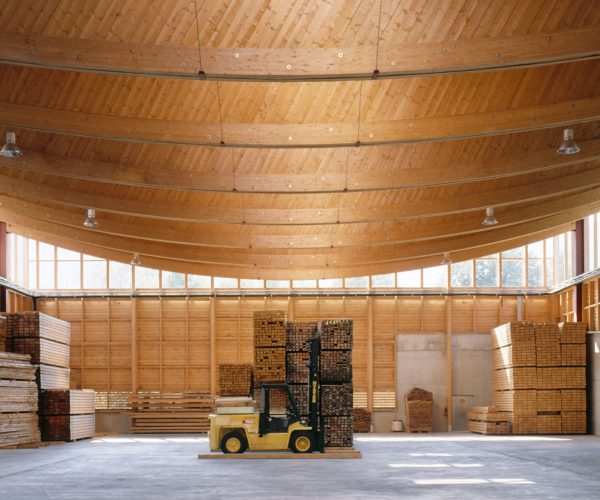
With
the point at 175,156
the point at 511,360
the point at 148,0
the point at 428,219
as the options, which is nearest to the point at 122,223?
the point at 175,156

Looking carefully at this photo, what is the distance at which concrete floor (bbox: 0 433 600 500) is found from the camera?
14.7 metres

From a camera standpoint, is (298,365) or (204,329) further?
(204,329)

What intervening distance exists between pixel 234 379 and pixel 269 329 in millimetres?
6791

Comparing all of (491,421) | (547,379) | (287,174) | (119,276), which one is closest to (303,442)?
(287,174)

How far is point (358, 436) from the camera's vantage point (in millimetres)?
34562

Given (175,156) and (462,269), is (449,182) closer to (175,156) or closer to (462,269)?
(175,156)

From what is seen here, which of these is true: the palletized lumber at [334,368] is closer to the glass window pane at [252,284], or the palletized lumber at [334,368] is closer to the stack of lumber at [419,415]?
the stack of lumber at [419,415]

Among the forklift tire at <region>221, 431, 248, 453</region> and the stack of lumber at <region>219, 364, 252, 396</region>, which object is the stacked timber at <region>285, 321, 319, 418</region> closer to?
the forklift tire at <region>221, 431, 248, 453</region>

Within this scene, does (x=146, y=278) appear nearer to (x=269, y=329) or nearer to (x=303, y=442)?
(x=269, y=329)

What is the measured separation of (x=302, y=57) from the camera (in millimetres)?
13969

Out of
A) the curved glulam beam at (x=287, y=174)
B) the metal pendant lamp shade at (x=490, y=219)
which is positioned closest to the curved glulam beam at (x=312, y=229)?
the metal pendant lamp shade at (x=490, y=219)

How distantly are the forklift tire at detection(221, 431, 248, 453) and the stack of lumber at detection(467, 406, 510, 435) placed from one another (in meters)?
14.8

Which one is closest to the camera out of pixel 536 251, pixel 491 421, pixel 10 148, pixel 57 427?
pixel 10 148

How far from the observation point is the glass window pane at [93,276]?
127 feet
